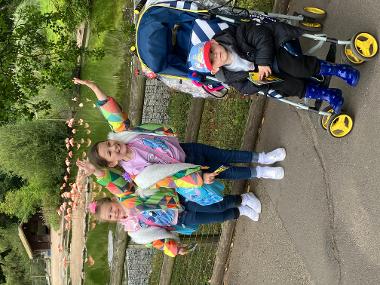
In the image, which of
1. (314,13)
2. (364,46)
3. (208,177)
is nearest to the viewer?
(364,46)

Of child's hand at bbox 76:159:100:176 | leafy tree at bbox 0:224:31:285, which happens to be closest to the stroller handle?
child's hand at bbox 76:159:100:176

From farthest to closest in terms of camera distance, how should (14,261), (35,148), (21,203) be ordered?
(14,261), (21,203), (35,148)

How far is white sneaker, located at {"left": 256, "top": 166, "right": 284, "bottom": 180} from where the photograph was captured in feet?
15.9

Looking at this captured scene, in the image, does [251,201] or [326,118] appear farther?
[251,201]

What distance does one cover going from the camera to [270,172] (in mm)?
4863

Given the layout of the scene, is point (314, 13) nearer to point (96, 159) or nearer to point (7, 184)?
point (96, 159)

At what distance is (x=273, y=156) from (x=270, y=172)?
0.60ft

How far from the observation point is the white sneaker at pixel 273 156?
4848 mm

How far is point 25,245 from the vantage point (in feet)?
49.3

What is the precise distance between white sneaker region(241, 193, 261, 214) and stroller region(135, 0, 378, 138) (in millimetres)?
1480

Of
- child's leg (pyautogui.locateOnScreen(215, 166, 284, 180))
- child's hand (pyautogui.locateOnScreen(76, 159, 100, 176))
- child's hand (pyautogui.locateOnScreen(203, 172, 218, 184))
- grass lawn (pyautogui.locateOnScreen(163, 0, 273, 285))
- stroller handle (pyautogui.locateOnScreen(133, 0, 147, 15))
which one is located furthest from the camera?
grass lawn (pyautogui.locateOnScreen(163, 0, 273, 285))

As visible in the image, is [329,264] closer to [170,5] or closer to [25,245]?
[170,5]

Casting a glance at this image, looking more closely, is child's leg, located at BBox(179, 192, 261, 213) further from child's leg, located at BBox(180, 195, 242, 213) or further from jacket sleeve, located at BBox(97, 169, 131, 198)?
jacket sleeve, located at BBox(97, 169, 131, 198)

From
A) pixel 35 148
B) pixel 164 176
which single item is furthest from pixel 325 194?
pixel 35 148
